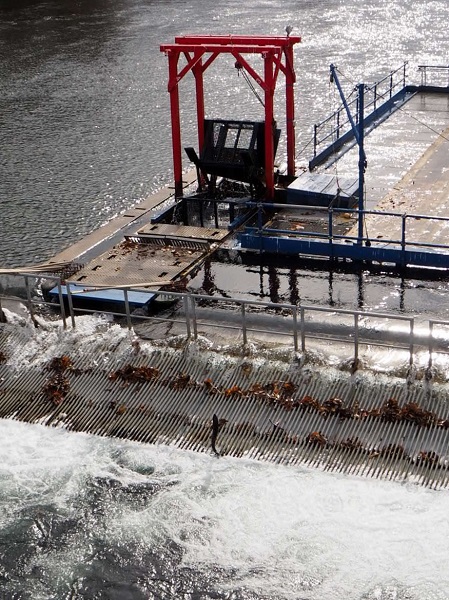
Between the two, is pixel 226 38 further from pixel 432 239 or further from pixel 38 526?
pixel 38 526

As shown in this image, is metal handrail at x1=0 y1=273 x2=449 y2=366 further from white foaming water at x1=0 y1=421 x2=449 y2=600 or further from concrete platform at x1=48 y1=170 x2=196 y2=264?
concrete platform at x1=48 y1=170 x2=196 y2=264

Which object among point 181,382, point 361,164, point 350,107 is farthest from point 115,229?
point 350,107

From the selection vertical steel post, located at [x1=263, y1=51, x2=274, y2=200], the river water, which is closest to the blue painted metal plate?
the river water

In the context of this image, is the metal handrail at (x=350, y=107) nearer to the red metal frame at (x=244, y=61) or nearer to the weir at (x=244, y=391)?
the red metal frame at (x=244, y=61)

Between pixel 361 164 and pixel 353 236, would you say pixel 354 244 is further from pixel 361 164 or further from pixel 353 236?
pixel 361 164

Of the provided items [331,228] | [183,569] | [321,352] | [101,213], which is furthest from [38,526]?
[101,213]

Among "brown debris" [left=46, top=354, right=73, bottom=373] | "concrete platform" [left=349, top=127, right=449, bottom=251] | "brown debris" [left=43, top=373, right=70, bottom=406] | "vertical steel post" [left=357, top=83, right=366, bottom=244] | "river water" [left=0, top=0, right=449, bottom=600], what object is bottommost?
"river water" [left=0, top=0, right=449, bottom=600]
